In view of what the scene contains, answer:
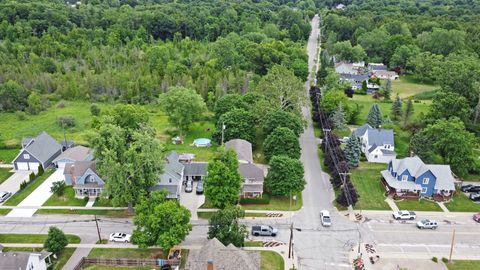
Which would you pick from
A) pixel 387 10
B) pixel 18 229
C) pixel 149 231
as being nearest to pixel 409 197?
pixel 149 231

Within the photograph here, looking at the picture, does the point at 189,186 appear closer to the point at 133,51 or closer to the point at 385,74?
the point at 133,51

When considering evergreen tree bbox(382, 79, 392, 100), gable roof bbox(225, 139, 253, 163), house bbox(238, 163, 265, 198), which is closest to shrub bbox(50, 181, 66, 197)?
gable roof bbox(225, 139, 253, 163)

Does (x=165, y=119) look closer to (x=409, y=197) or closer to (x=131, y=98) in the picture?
(x=131, y=98)

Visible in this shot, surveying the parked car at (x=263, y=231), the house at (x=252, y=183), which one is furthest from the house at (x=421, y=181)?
the parked car at (x=263, y=231)

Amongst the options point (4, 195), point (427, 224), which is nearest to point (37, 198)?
point (4, 195)

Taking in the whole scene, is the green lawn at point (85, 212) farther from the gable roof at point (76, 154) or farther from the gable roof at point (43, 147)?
the gable roof at point (43, 147)
